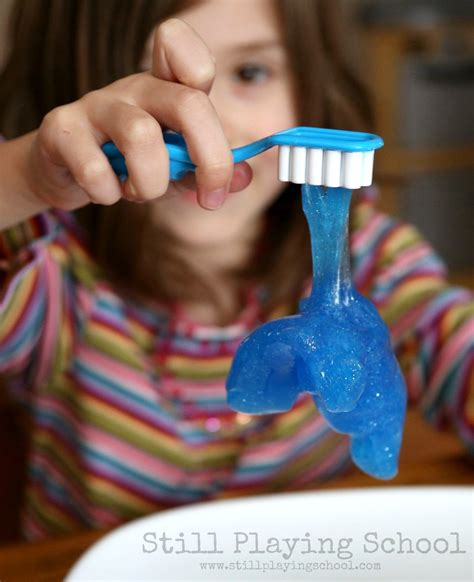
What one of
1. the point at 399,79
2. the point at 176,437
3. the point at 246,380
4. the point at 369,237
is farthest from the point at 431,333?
the point at 399,79

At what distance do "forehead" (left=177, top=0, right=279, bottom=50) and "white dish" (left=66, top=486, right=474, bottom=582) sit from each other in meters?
0.37

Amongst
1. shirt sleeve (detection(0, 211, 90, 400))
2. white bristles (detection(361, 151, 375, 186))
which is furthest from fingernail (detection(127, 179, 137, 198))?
shirt sleeve (detection(0, 211, 90, 400))

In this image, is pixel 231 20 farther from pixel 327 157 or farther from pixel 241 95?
pixel 327 157

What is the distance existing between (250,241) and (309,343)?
1.66 ft

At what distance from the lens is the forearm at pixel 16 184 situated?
493 millimetres

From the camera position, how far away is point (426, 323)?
794mm

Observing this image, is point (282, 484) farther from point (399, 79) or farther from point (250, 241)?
point (399, 79)

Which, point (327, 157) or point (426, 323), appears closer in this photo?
point (327, 157)

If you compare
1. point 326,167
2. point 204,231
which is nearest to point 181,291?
point 204,231

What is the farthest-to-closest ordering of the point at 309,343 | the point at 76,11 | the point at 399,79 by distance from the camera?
1. the point at 399,79
2. the point at 76,11
3. the point at 309,343

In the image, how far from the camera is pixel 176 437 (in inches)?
32.2

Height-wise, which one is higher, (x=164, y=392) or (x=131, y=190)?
(x=131, y=190)

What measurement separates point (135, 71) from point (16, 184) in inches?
9.0

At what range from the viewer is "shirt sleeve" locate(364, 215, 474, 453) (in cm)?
74
